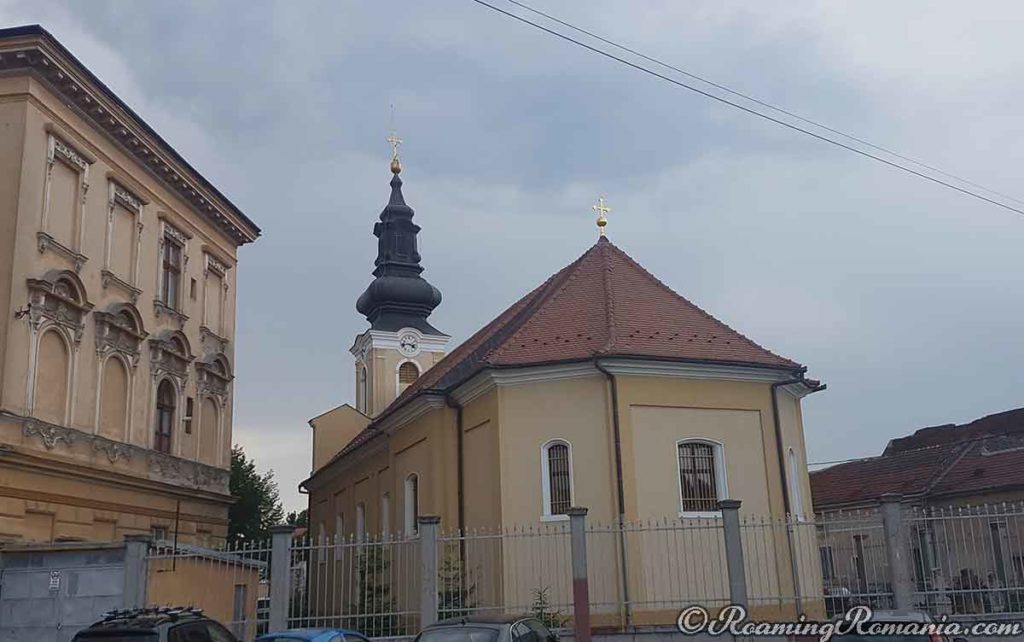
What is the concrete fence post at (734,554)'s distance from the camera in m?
15.2

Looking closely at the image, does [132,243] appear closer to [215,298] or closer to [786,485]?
[215,298]

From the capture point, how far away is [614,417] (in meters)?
19.9

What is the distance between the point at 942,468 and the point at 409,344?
22612 millimetres

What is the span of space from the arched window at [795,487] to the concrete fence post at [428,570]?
8.97 meters

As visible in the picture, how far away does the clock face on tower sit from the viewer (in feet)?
139

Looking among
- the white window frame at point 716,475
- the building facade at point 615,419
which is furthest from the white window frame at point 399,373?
the white window frame at point 716,475

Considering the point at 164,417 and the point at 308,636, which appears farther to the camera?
the point at 164,417

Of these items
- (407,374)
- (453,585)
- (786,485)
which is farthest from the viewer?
(407,374)

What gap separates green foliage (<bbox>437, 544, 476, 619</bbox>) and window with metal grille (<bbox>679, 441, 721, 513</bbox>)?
4.83m

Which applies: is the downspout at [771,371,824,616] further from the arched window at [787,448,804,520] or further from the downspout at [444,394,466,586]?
the downspout at [444,394,466,586]

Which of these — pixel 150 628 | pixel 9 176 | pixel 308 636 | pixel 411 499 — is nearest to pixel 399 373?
pixel 411 499

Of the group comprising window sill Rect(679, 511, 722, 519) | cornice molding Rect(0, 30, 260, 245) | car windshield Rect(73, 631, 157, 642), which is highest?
cornice molding Rect(0, 30, 260, 245)

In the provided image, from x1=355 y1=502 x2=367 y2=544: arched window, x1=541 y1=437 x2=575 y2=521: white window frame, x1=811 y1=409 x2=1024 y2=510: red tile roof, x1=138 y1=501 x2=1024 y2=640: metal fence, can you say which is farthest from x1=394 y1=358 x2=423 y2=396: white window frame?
x1=541 y1=437 x2=575 y2=521: white window frame

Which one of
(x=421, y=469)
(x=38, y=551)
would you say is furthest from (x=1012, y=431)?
(x=38, y=551)
